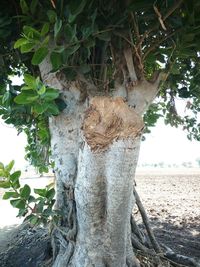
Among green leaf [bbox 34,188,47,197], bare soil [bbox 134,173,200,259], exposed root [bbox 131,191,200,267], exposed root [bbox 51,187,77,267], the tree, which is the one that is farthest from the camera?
bare soil [bbox 134,173,200,259]

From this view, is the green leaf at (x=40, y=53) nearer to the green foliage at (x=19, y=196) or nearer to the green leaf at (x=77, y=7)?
the green leaf at (x=77, y=7)

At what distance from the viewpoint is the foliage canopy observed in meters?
1.82

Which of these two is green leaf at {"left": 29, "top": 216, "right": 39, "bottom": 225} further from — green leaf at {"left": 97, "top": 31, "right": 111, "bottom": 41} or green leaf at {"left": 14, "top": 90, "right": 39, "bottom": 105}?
green leaf at {"left": 97, "top": 31, "right": 111, "bottom": 41}

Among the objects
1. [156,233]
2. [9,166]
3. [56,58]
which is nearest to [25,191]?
[9,166]

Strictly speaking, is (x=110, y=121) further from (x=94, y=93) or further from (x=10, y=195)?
(x=10, y=195)

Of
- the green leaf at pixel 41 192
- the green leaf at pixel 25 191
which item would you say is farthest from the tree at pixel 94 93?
the green leaf at pixel 25 191

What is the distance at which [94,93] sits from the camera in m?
Result: 2.53

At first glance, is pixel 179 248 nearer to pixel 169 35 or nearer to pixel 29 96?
pixel 169 35

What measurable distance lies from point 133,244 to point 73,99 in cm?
129

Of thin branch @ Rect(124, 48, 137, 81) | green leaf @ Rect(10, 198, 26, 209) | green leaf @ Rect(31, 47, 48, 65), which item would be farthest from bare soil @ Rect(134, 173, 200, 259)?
green leaf @ Rect(31, 47, 48, 65)

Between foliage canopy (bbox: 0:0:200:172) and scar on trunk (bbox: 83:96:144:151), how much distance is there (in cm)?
23

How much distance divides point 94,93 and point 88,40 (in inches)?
19.8

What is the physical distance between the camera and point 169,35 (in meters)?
2.30

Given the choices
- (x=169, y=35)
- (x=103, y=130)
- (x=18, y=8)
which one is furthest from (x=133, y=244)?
(x=18, y=8)
